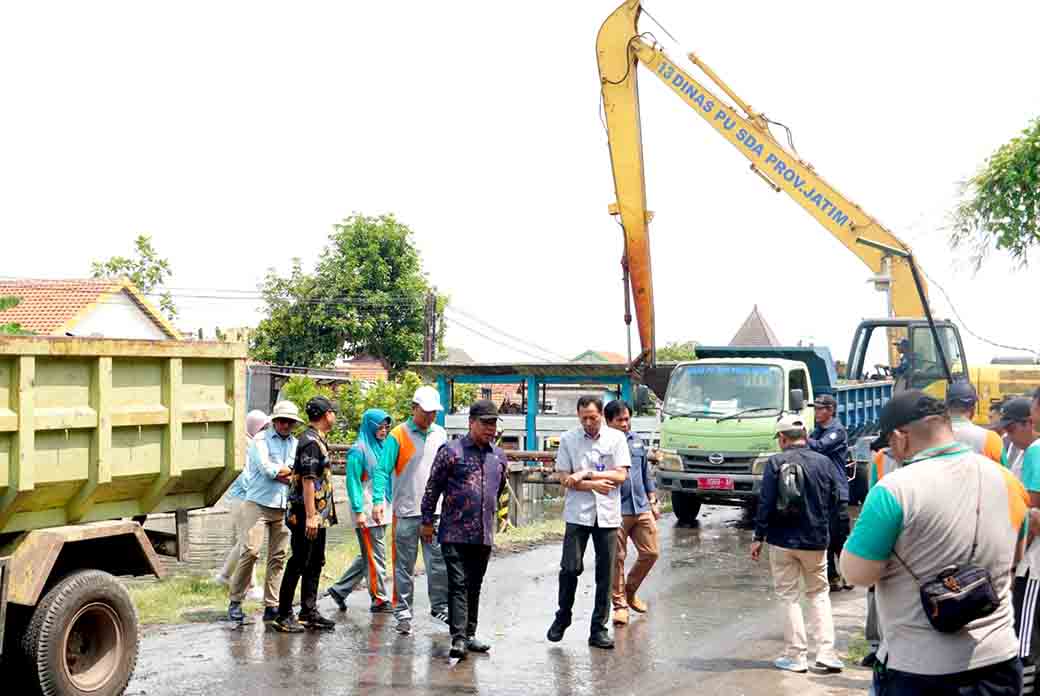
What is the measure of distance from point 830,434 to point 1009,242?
5028 millimetres

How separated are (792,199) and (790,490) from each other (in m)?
16.0

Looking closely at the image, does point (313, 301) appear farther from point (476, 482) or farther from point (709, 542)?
point (476, 482)

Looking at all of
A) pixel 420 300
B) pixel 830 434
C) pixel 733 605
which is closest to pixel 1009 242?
pixel 830 434

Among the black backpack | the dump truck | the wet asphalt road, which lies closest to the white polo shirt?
the wet asphalt road

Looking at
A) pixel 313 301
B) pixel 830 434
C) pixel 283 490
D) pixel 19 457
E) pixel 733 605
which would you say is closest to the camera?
pixel 19 457

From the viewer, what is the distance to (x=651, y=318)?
72.8 feet

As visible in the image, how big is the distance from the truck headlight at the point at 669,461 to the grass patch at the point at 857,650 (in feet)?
22.4

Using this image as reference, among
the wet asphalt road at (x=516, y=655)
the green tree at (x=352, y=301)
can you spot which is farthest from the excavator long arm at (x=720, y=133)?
the green tree at (x=352, y=301)

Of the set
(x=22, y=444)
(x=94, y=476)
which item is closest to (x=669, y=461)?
(x=94, y=476)

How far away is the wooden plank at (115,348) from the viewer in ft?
20.6

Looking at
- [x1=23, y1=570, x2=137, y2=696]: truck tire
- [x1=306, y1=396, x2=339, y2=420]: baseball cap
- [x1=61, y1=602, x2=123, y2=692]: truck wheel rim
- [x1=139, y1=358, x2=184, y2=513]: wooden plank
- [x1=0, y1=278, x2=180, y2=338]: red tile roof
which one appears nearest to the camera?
[x1=23, y1=570, x2=137, y2=696]: truck tire

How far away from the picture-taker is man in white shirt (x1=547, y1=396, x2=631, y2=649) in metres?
8.88

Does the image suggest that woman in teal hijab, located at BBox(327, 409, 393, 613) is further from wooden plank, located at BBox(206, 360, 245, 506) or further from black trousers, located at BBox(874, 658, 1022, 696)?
black trousers, located at BBox(874, 658, 1022, 696)

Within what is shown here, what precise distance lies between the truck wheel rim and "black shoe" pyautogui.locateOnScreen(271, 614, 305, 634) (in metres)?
2.18
